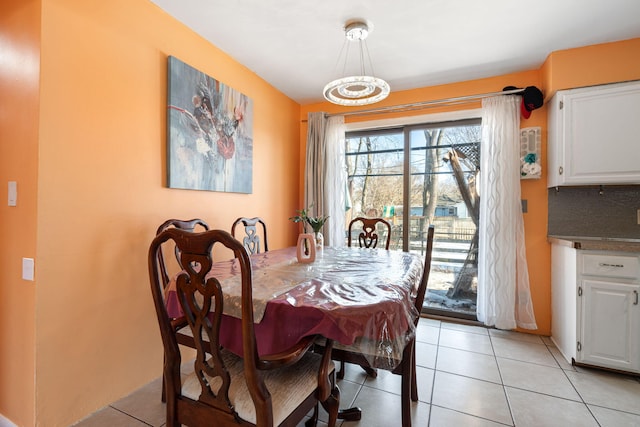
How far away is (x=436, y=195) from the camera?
3277 mm

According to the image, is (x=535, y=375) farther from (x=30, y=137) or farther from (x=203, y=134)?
(x=30, y=137)

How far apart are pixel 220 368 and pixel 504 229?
2745mm

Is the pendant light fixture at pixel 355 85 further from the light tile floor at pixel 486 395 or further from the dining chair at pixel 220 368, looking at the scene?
the light tile floor at pixel 486 395

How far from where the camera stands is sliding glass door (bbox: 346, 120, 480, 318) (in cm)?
315

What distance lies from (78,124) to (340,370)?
222 centimetres

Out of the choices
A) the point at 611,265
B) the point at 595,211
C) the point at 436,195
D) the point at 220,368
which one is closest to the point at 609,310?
the point at 611,265

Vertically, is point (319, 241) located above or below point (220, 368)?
above

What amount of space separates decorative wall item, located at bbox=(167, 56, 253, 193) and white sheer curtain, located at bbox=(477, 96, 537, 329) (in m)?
2.37

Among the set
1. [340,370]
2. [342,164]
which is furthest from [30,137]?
[342,164]

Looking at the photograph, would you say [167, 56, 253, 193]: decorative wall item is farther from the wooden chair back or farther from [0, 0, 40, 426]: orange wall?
[0, 0, 40, 426]: orange wall

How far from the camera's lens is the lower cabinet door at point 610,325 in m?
1.98

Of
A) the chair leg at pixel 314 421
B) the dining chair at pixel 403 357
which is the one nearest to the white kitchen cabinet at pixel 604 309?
the dining chair at pixel 403 357

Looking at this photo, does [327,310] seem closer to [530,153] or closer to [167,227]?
[167,227]

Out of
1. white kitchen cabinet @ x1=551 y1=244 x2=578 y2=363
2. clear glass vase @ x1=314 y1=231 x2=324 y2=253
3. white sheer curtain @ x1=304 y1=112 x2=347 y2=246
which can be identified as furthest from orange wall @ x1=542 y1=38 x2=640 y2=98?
clear glass vase @ x1=314 y1=231 x2=324 y2=253
